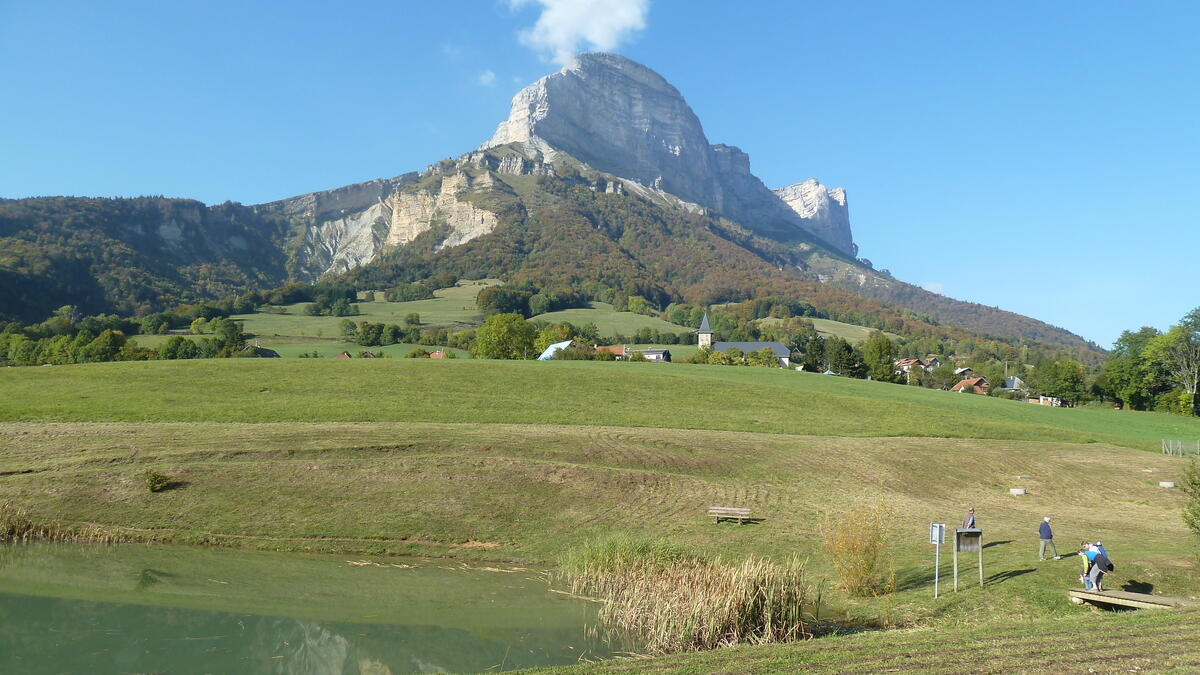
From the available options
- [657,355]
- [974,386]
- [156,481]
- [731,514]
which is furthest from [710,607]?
[974,386]

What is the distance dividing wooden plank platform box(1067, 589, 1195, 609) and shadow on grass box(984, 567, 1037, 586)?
224cm

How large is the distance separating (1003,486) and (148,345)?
12200cm

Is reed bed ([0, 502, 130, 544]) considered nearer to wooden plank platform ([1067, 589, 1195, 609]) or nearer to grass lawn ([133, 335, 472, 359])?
wooden plank platform ([1067, 589, 1195, 609])

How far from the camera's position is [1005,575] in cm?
2192

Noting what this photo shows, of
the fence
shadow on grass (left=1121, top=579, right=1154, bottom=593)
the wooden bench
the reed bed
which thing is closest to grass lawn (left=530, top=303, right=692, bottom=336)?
the fence

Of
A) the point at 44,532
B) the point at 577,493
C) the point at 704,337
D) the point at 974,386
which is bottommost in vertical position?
the point at 44,532

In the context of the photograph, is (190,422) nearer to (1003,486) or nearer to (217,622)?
(217,622)

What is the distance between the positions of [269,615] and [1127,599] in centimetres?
2147

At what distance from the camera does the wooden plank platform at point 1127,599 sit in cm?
1767

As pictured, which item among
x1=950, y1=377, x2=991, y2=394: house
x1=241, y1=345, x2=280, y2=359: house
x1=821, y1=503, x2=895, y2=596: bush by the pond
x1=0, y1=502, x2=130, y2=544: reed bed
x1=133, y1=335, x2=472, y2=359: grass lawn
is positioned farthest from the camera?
x1=950, y1=377, x2=991, y2=394: house

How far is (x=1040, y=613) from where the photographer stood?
61.0ft

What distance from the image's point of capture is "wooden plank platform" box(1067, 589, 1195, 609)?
17672 millimetres

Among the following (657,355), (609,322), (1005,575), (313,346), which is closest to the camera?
(1005,575)

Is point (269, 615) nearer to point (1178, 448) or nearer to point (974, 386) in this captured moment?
point (1178, 448)
